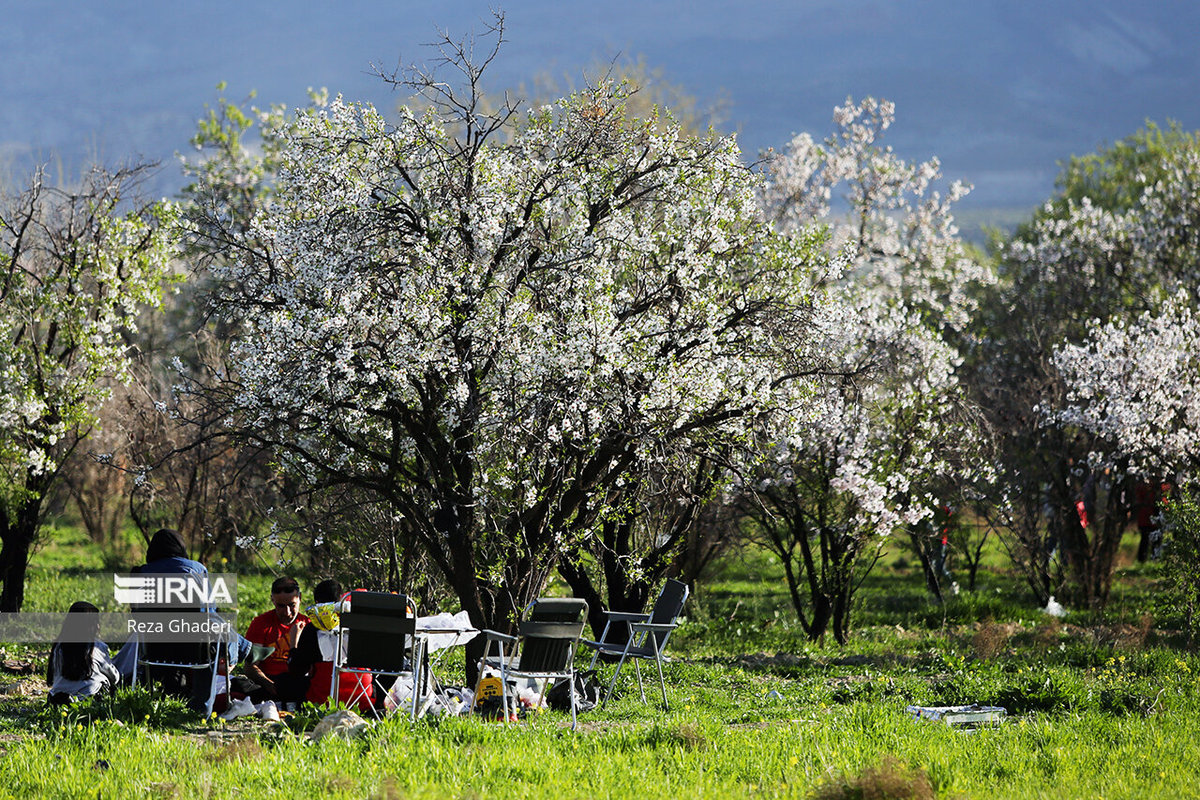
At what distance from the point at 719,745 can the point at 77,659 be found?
4521 millimetres

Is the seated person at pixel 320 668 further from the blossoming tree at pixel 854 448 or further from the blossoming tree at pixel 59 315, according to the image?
the blossoming tree at pixel 59 315

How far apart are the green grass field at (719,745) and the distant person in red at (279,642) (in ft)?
2.22

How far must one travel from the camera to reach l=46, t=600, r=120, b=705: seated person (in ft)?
25.1

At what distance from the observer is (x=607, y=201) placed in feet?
30.4

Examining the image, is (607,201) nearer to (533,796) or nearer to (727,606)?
→ (533,796)

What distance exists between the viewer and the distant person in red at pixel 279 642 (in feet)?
26.2

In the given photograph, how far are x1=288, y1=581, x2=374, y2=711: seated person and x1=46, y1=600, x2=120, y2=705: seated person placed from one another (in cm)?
134

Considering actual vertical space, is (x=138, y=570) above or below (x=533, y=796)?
above

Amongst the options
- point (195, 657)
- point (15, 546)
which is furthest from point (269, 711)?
point (15, 546)

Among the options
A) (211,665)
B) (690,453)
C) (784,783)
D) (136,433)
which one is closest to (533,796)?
(784,783)

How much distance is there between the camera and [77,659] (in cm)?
768

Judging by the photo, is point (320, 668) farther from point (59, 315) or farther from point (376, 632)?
point (59, 315)

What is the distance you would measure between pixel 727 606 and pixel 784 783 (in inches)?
464

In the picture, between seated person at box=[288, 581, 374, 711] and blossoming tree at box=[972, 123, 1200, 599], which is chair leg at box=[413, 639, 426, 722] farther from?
blossoming tree at box=[972, 123, 1200, 599]
